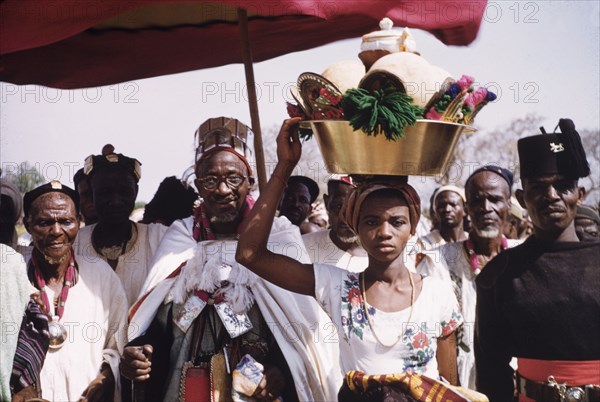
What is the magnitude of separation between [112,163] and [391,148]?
2.74 metres

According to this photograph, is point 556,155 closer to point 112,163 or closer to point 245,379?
point 245,379

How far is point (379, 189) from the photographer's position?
4.79m

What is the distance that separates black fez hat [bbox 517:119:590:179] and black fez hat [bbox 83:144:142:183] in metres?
2.88

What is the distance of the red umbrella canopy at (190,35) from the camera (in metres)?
5.98

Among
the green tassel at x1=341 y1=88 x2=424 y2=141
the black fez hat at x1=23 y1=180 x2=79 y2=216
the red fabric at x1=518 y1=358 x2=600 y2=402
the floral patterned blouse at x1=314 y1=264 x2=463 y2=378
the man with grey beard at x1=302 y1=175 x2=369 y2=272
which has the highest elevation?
the green tassel at x1=341 y1=88 x2=424 y2=141

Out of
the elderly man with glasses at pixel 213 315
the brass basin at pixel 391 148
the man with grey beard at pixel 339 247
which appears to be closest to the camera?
the brass basin at pixel 391 148

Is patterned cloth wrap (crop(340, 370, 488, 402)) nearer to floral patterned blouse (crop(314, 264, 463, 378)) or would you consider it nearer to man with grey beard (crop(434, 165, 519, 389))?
floral patterned blouse (crop(314, 264, 463, 378))

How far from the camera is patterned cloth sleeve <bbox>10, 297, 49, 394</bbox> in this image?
Result: 5188 mm

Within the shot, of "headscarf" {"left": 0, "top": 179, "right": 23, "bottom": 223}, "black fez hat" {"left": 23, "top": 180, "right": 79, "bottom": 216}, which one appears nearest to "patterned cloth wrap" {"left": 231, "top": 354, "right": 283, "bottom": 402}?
"black fez hat" {"left": 23, "top": 180, "right": 79, "bottom": 216}

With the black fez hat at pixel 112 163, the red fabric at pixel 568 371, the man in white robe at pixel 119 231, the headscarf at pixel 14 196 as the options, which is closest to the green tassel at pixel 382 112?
the red fabric at pixel 568 371

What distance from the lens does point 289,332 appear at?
5445 mm

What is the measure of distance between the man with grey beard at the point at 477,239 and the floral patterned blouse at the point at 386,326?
7.01 feet

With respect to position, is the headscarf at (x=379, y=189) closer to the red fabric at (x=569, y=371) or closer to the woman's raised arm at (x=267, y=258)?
the woman's raised arm at (x=267, y=258)

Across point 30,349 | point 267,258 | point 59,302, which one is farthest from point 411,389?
point 59,302
